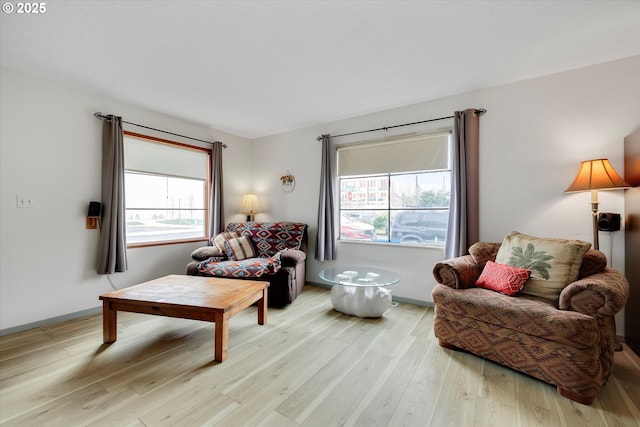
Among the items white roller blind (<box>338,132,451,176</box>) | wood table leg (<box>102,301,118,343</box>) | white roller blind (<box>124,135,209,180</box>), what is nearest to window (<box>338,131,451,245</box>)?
white roller blind (<box>338,132,451,176</box>)

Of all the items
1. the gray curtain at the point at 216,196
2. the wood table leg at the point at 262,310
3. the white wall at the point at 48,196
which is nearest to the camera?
the white wall at the point at 48,196

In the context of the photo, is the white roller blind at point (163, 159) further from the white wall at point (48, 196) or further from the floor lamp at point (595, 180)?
the floor lamp at point (595, 180)

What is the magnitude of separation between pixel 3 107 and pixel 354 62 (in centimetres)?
324

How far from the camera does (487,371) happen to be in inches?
74.4

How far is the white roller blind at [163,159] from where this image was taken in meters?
3.34

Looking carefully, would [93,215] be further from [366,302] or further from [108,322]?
[366,302]

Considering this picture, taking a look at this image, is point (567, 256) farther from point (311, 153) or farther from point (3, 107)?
point (3, 107)

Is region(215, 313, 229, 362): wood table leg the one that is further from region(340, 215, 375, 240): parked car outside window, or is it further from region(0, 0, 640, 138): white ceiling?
region(340, 215, 375, 240): parked car outside window

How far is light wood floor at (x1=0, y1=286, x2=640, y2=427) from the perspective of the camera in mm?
1454

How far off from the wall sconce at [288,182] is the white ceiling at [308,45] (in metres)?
1.47

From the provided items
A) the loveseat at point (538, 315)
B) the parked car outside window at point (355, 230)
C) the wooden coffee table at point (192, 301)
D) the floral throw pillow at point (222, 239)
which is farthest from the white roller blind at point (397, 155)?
the wooden coffee table at point (192, 301)

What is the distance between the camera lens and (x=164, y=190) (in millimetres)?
3742

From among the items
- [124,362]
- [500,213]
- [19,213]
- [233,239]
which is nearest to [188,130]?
[233,239]

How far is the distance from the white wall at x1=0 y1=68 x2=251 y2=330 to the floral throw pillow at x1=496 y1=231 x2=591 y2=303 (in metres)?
4.18
